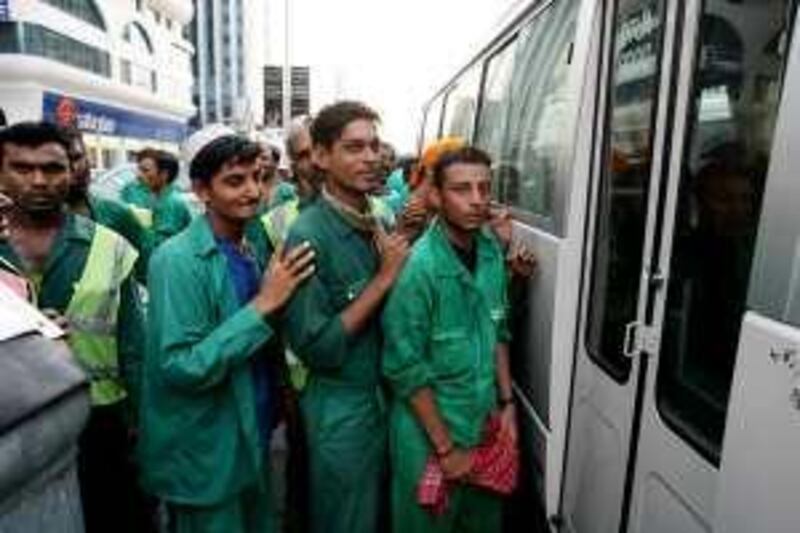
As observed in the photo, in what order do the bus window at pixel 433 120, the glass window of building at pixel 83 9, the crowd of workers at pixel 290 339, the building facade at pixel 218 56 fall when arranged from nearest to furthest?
the crowd of workers at pixel 290 339, the bus window at pixel 433 120, the glass window of building at pixel 83 9, the building facade at pixel 218 56

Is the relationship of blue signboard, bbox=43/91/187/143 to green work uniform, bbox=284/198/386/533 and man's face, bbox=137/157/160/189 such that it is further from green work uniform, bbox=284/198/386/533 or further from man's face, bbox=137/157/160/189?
green work uniform, bbox=284/198/386/533

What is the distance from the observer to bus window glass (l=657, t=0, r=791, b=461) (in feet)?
7.68

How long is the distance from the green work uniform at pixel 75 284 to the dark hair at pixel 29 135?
0.29 metres

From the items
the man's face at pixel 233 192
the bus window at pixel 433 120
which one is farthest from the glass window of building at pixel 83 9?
the man's face at pixel 233 192

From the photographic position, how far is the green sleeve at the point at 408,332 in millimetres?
Result: 3346

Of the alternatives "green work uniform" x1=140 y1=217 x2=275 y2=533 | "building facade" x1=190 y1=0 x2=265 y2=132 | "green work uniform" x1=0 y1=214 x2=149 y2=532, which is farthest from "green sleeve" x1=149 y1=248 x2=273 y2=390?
"building facade" x1=190 y1=0 x2=265 y2=132

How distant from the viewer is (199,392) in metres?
3.18

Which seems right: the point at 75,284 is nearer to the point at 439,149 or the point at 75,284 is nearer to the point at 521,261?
the point at 439,149

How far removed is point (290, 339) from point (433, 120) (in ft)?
27.2

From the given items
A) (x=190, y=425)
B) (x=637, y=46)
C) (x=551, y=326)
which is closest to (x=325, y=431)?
(x=190, y=425)

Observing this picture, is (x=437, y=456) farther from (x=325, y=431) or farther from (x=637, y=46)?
(x=637, y=46)

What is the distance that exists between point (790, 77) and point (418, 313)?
1694 millimetres

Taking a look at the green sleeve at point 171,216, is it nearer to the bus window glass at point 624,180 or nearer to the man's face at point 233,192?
the man's face at point 233,192

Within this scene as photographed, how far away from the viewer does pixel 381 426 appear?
353 cm
